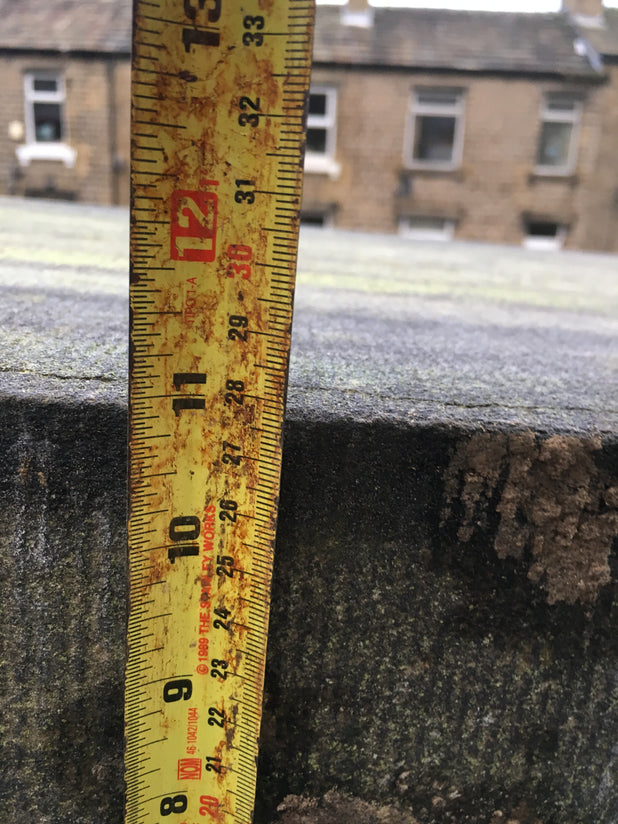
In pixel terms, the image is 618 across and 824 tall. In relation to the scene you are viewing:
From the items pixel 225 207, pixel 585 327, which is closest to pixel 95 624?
pixel 225 207

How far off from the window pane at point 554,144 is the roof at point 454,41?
868mm

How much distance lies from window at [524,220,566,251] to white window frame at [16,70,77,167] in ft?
28.0

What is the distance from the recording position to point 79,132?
417 inches

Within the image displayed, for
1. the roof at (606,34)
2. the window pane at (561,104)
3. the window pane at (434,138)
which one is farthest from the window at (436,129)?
the roof at (606,34)

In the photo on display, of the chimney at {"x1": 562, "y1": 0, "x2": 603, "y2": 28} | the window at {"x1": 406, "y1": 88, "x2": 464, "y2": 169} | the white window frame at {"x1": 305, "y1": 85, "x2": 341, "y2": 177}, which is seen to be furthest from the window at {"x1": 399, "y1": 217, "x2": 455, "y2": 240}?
the chimney at {"x1": 562, "y1": 0, "x2": 603, "y2": 28}

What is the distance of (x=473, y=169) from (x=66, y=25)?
7969 mm

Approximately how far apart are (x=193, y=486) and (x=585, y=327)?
5.18ft

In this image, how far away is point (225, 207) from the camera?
81 centimetres

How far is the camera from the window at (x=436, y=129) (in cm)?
1054

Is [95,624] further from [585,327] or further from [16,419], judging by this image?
[585,327]

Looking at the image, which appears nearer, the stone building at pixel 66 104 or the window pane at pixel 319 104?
the stone building at pixel 66 104

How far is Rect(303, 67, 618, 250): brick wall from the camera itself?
1037 centimetres

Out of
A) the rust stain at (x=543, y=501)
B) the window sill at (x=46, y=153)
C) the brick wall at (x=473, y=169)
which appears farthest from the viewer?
the window sill at (x=46, y=153)

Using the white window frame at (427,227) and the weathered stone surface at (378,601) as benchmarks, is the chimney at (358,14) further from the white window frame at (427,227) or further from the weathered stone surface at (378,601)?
the weathered stone surface at (378,601)
